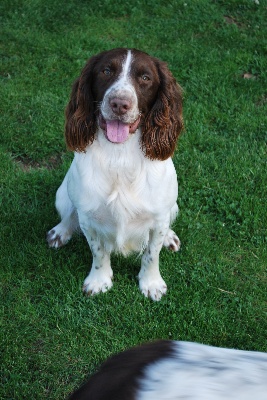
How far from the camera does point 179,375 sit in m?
1.26

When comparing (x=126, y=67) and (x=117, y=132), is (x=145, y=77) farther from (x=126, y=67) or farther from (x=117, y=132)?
(x=117, y=132)

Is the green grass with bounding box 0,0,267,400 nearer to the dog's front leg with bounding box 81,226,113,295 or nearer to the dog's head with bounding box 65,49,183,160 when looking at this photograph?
the dog's front leg with bounding box 81,226,113,295

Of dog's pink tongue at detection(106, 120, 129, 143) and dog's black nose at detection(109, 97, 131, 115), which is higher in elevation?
dog's black nose at detection(109, 97, 131, 115)

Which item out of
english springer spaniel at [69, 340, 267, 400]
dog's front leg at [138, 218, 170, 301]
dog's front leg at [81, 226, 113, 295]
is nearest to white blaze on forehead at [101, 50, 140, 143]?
dog's front leg at [138, 218, 170, 301]

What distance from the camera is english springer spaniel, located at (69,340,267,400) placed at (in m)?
1.22

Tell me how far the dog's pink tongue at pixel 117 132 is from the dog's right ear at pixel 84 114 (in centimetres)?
17

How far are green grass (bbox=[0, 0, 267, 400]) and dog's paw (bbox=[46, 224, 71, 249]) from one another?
7 centimetres

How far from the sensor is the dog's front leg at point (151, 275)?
397 centimetres

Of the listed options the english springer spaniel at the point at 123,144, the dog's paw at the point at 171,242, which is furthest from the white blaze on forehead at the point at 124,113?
the dog's paw at the point at 171,242

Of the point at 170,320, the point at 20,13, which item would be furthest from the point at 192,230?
the point at 20,13

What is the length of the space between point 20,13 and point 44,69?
1.30 metres

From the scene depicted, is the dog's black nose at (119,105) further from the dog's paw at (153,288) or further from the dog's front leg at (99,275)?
the dog's paw at (153,288)

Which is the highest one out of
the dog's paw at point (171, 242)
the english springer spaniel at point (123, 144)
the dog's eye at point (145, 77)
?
the dog's eye at point (145, 77)

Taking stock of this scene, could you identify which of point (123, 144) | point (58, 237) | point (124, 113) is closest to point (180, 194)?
point (58, 237)
